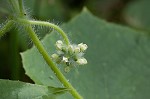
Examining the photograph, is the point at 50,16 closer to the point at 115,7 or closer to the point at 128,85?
the point at 115,7

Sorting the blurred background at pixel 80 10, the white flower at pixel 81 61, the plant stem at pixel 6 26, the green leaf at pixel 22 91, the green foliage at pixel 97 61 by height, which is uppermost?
the blurred background at pixel 80 10

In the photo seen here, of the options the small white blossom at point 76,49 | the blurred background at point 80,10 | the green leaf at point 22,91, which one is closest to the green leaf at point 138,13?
the blurred background at point 80,10

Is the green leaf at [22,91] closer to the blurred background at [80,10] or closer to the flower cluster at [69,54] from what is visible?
the flower cluster at [69,54]

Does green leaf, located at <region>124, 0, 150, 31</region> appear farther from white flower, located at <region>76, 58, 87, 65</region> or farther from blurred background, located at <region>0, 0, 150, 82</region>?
white flower, located at <region>76, 58, 87, 65</region>

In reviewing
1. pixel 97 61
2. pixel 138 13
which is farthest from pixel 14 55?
pixel 138 13

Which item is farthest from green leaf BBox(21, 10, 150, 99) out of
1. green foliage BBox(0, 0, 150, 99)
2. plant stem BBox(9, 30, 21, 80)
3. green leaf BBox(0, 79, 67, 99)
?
green leaf BBox(0, 79, 67, 99)

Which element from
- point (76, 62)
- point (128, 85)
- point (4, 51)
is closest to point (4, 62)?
point (4, 51)
